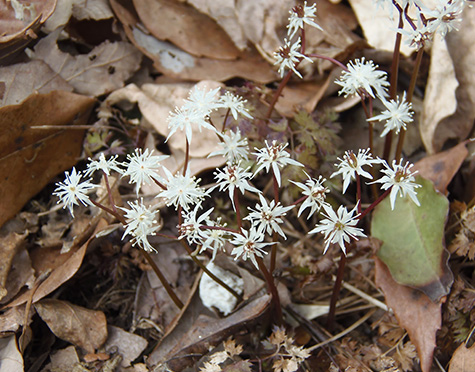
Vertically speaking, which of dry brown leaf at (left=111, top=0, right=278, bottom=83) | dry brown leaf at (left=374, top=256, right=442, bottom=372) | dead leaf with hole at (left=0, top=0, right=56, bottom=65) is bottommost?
dry brown leaf at (left=374, top=256, right=442, bottom=372)

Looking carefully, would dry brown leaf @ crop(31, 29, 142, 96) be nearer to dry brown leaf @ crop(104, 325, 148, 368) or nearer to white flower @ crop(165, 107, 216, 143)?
white flower @ crop(165, 107, 216, 143)

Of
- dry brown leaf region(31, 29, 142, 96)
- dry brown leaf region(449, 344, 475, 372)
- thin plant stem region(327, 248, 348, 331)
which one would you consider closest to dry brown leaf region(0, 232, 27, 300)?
dry brown leaf region(31, 29, 142, 96)

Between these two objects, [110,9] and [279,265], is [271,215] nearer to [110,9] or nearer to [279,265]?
[279,265]

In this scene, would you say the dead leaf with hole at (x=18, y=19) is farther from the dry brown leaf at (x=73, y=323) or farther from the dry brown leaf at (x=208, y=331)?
the dry brown leaf at (x=208, y=331)

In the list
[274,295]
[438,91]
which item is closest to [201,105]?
[274,295]

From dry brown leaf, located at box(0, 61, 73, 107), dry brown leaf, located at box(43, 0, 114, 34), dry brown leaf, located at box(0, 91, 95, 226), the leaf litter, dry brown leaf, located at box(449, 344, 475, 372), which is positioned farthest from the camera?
dry brown leaf, located at box(43, 0, 114, 34)

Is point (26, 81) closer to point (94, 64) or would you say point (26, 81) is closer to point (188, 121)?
point (94, 64)
